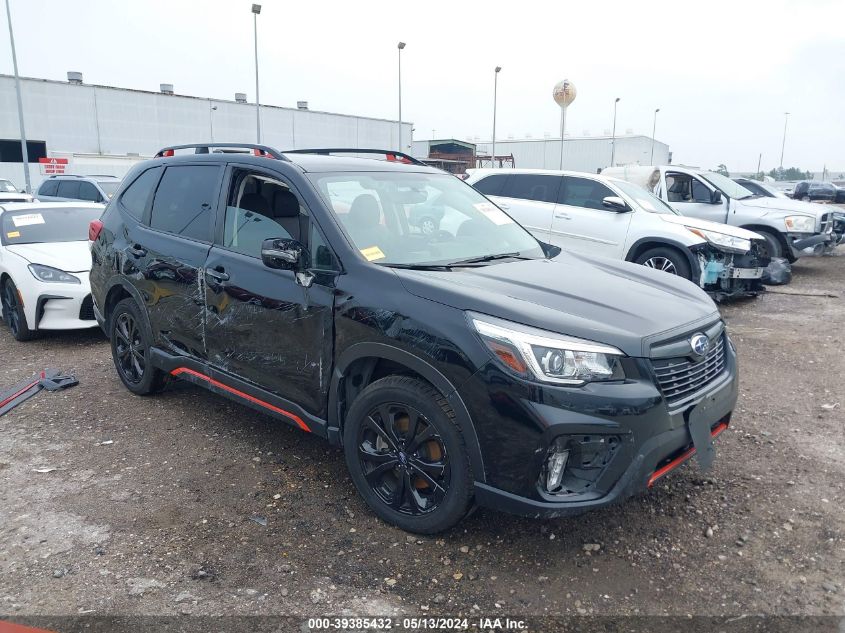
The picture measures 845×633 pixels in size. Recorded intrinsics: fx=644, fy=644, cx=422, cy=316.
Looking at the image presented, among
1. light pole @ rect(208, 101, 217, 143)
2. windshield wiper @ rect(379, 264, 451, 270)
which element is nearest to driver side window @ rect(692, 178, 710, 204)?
windshield wiper @ rect(379, 264, 451, 270)

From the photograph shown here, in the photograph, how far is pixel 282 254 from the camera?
3.34 meters

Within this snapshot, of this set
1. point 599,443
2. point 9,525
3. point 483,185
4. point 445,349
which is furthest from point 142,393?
point 483,185

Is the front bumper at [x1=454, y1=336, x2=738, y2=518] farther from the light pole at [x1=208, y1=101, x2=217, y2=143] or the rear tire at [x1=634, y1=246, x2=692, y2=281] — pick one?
the light pole at [x1=208, y1=101, x2=217, y2=143]

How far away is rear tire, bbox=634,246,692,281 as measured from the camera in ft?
27.1

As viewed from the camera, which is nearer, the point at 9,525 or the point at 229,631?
the point at 229,631

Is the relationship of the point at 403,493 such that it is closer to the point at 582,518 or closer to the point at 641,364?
the point at 582,518

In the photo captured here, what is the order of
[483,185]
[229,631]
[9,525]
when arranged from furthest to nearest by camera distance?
[483,185] < [9,525] < [229,631]

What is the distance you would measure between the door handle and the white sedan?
10.5ft

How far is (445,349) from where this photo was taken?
2811 millimetres

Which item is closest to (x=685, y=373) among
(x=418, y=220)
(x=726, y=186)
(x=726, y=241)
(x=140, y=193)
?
(x=418, y=220)

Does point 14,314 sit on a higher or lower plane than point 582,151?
lower

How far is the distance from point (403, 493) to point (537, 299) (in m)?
1.14

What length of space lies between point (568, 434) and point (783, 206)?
10.8 m

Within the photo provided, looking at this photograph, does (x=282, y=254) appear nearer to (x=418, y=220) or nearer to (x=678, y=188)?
(x=418, y=220)
